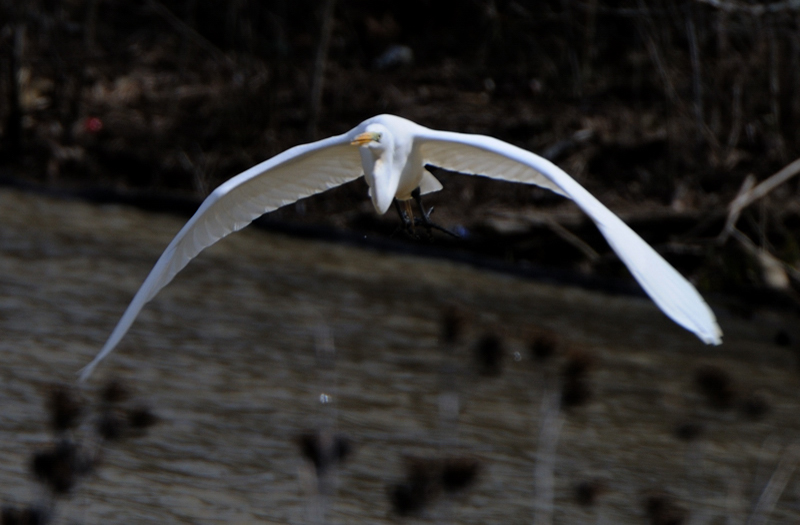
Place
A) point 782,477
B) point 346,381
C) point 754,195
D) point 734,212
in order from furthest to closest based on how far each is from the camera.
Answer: point 734,212 < point 754,195 < point 346,381 < point 782,477

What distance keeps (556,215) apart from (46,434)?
563cm

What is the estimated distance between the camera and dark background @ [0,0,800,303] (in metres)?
9.95

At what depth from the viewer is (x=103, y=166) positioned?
472 inches

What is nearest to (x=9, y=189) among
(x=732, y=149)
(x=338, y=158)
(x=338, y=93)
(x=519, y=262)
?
(x=338, y=93)

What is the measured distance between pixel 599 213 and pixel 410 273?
6.69m

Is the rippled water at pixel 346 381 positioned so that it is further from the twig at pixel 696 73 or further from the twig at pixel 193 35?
the twig at pixel 193 35

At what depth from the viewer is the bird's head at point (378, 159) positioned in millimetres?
3391

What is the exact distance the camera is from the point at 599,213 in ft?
9.50

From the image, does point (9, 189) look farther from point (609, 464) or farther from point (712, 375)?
point (712, 375)

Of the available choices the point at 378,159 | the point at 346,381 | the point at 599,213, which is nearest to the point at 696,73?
the point at 346,381

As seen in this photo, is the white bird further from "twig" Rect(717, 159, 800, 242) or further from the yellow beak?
"twig" Rect(717, 159, 800, 242)

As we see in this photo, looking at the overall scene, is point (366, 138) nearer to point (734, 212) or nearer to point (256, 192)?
point (256, 192)

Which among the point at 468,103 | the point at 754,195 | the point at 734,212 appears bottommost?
the point at 734,212

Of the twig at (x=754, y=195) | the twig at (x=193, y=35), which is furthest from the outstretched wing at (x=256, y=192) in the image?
the twig at (x=193, y=35)
